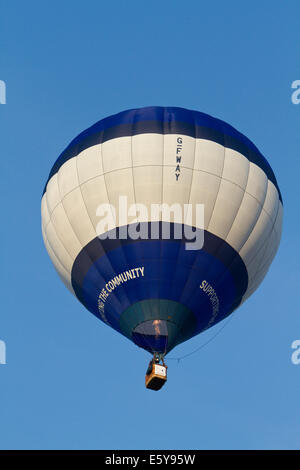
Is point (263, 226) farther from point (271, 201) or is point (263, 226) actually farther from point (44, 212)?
point (44, 212)

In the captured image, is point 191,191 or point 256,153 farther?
point 256,153

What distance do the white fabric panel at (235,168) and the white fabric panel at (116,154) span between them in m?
2.18

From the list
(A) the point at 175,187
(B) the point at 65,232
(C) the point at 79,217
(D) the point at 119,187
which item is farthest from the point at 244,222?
(B) the point at 65,232

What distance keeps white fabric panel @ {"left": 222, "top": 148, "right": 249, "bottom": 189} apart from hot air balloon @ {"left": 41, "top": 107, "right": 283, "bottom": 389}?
3cm

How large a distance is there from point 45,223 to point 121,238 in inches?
101

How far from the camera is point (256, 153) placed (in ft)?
74.6

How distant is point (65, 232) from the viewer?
867 inches

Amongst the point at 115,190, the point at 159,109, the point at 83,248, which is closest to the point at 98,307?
the point at 83,248

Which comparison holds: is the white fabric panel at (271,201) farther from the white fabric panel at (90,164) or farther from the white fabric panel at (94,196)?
the white fabric panel at (90,164)

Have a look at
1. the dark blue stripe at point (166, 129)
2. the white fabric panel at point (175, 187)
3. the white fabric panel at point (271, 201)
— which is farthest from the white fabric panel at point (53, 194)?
the white fabric panel at point (271, 201)

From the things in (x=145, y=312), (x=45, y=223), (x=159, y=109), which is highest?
(x=159, y=109)

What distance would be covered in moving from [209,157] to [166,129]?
1217 millimetres

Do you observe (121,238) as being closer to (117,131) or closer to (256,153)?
(117,131)

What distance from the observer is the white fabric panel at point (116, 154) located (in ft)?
70.3
